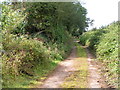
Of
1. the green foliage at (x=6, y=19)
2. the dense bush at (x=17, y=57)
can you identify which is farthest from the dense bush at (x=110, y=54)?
the green foliage at (x=6, y=19)

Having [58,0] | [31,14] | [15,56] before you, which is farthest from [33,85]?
[58,0]

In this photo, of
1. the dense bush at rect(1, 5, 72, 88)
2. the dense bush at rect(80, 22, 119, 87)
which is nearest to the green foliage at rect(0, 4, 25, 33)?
the dense bush at rect(1, 5, 72, 88)

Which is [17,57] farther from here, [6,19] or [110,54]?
[110,54]

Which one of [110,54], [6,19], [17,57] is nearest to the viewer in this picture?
[6,19]

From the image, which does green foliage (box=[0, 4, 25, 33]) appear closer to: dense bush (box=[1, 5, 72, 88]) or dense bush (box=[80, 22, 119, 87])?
dense bush (box=[1, 5, 72, 88])

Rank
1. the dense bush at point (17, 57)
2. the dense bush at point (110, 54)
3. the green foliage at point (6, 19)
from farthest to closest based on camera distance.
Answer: the green foliage at point (6, 19) → the dense bush at point (110, 54) → the dense bush at point (17, 57)

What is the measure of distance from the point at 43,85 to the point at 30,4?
35.5ft

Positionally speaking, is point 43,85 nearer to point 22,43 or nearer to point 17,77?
point 17,77

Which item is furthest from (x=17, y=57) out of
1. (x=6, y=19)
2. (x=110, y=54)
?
(x=110, y=54)

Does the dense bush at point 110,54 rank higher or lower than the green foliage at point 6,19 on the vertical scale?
lower

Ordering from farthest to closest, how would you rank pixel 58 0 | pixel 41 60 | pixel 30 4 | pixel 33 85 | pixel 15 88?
pixel 58 0
pixel 30 4
pixel 41 60
pixel 33 85
pixel 15 88

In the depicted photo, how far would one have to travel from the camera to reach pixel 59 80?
27.5 ft

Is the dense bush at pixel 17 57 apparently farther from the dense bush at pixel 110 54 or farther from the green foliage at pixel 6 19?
the dense bush at pixel 110 54

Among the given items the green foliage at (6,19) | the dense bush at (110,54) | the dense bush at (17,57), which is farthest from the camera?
the green foliage at (6,19)
